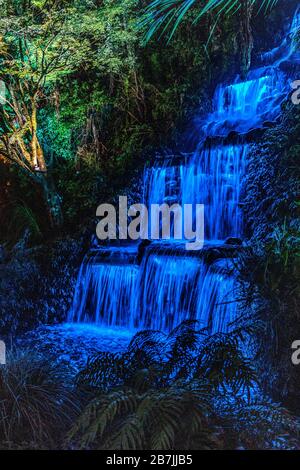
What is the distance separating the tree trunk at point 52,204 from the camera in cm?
634

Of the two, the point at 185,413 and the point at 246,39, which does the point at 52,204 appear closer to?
the point at 246,39

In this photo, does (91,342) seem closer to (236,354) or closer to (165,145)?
(236,354)

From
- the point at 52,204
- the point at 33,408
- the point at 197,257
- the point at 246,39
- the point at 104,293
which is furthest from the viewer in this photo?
the point at 246,39

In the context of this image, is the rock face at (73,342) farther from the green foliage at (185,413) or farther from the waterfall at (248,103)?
the waterfall at (248,103)

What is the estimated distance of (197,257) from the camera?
4.79 m

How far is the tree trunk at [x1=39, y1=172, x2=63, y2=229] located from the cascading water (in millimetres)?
918

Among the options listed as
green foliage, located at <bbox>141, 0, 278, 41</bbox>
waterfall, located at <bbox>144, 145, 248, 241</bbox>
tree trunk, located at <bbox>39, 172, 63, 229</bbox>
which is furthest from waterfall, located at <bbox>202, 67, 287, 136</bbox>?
tree trunk, located at <bbox>39, 172, 63, 229</bbox>

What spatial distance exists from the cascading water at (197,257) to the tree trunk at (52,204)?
36.1 inches

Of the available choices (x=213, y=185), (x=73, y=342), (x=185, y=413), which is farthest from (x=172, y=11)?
(x=185, y=413)

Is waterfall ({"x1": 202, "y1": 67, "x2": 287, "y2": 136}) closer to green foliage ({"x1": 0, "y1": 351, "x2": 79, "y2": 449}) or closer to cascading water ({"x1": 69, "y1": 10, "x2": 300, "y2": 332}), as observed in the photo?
cascading water ({"x1": 69, "y1": 10, "x2": 300, "y2": 332})

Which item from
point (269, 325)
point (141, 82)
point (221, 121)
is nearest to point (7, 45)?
point (141, 82)

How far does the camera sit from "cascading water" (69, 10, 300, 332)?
4695 millimetres

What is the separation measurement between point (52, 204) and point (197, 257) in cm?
245
